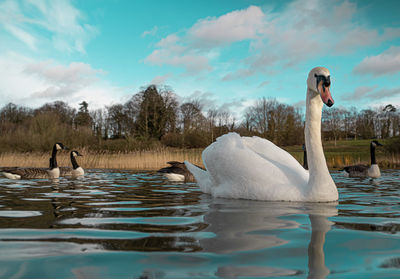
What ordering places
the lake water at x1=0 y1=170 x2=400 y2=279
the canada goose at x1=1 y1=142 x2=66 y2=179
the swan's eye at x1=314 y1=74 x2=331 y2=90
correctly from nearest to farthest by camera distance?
the lake water at x1=0 y1=170 x2=400 y2=279
the swan's eye at x1=314 y1=74 x2=331 y2=90
the canada goose at x1=1 y1=142 x2=66 y2=179

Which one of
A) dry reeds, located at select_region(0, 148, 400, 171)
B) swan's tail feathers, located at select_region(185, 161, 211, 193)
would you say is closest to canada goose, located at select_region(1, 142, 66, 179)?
dry reeds, located at select_region(0, 148, 400, 171)

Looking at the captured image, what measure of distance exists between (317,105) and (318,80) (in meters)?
0.56

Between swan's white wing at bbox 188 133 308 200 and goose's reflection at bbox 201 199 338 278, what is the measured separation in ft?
0.52

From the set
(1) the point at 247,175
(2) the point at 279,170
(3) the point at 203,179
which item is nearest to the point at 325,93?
(2) the point at 279,170

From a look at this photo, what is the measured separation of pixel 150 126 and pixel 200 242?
4358cm

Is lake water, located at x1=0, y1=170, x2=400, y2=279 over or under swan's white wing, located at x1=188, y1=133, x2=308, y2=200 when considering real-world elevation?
under

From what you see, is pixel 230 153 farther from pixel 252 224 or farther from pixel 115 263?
pixel 115 263

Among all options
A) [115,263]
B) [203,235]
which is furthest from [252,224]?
[115,263]

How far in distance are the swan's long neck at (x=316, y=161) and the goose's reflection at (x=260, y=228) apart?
164 millimetres

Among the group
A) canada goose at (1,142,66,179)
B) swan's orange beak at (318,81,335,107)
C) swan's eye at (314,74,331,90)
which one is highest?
swan's eye at (314,74,331,90)

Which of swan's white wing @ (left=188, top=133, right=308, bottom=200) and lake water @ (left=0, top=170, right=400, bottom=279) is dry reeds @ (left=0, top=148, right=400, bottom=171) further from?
lake water @ (left=0, top=170, right=400, bottom=279)

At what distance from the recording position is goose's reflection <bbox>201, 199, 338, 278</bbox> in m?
1.86

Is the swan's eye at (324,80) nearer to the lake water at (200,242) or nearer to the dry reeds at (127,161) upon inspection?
the lake water at (200,242)

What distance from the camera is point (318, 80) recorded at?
435 centimetres
